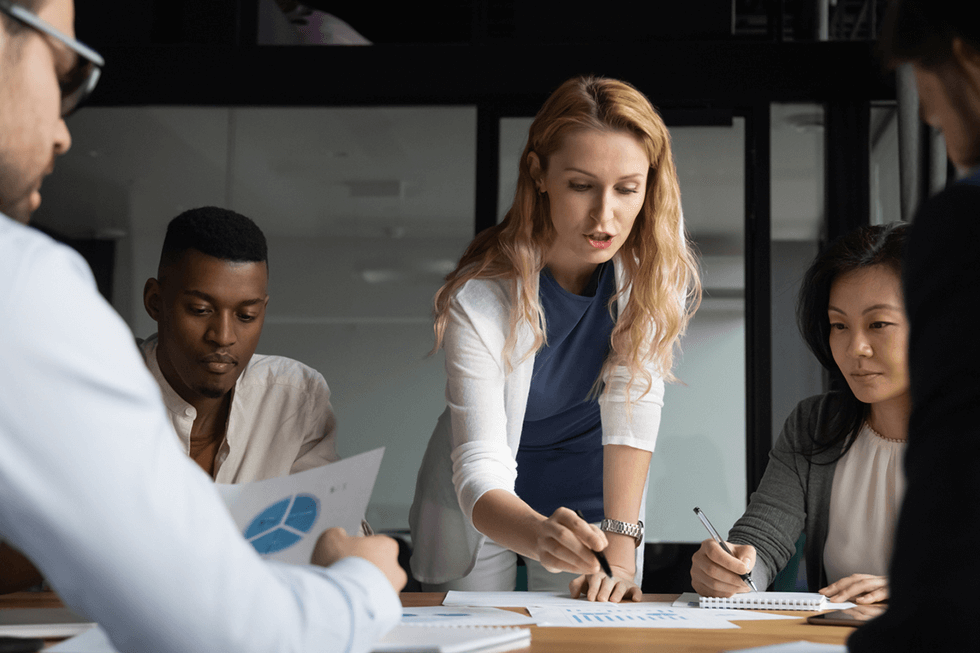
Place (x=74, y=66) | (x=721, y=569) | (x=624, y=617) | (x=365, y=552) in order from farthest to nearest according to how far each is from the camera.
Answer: (x=721, y=569)
(x=624, y=617)
(x=365, y=552)
(x=74, y=66)

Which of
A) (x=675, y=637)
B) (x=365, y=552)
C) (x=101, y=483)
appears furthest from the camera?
(x=675, y=637)

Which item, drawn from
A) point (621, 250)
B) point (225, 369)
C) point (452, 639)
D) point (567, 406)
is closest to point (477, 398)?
point (567, 406)

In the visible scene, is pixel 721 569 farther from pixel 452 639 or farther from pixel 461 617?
pixel 452 639

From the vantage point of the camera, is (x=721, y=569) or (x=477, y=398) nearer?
(x=721, y=569)

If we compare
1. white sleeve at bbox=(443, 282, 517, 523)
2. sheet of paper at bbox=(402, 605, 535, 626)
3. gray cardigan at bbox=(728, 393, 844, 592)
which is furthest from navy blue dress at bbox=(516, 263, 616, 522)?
sheet of paper at bbox=(402, 605, 535, 626)

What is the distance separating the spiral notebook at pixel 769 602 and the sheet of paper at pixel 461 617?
1.16 ft

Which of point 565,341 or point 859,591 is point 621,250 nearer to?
point 565,341

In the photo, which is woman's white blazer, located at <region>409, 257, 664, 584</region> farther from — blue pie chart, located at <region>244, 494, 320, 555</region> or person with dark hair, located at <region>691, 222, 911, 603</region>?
blue pie chart, located at <region>244, 494, 320, 555</region>

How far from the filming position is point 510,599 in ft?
4.28

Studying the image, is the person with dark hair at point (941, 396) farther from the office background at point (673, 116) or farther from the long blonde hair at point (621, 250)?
the office background at point (673, 116)

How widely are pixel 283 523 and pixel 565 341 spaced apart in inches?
34.4

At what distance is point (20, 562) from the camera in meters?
1.24

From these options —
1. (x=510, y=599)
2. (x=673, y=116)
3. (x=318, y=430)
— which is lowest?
(x=510, y=599)

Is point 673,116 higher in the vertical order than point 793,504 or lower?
higher
